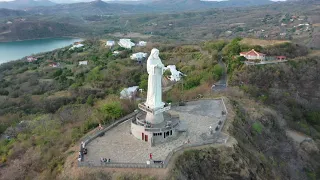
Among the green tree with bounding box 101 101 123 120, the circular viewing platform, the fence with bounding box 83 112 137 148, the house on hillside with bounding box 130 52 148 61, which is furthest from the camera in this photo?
the house on hillside with bounding box 130 52 148 61

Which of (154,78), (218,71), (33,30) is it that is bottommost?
(33,30)

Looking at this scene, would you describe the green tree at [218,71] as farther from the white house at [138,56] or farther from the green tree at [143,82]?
the white house at [138,56]

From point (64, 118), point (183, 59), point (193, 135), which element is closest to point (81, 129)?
point (64, 118)

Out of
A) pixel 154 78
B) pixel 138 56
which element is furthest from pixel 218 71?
pixel 138 56

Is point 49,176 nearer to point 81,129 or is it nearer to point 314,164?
point 81,129

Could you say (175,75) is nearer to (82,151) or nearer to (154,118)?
(154,118)

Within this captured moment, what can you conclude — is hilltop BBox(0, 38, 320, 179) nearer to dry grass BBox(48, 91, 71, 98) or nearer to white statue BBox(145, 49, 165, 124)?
dry grass BBox(48, 91, 71, 98)

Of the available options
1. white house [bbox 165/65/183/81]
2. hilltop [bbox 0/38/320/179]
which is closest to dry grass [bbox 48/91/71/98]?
hilltop [bbox 0/38/320/179]
